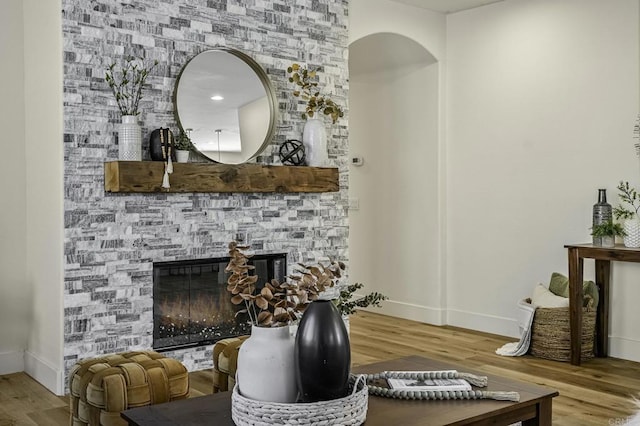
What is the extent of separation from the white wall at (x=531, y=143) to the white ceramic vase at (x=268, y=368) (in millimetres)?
3416

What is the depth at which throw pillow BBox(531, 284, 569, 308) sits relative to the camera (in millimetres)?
4802

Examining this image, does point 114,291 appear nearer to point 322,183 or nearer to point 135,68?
A: point 135,68

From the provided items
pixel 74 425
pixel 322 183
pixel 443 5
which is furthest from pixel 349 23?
pixel 74 425

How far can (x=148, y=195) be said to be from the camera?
4191 millimetres

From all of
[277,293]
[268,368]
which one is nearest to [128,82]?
[277,293]

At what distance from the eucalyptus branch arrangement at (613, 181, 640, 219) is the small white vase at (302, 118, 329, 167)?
2.01m

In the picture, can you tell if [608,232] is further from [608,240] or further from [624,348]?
[624,348]

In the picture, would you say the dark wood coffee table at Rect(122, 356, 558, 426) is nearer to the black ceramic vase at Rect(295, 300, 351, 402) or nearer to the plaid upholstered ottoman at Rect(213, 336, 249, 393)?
the black ceramic vase at Rect(295, 300, 351, 402)

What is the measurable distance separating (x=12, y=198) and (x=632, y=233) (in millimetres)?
3898

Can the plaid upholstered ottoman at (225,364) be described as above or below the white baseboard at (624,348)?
above

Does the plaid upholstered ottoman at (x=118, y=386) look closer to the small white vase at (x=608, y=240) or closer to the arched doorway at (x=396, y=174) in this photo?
the small white vase at (x=608, y=240)

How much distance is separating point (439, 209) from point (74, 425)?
12.5 feet

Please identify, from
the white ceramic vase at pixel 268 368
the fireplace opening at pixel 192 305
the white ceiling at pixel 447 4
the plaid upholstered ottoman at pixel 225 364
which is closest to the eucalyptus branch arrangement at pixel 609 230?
the white ceiling at pixel 447 4

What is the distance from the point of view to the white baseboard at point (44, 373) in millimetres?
3945
